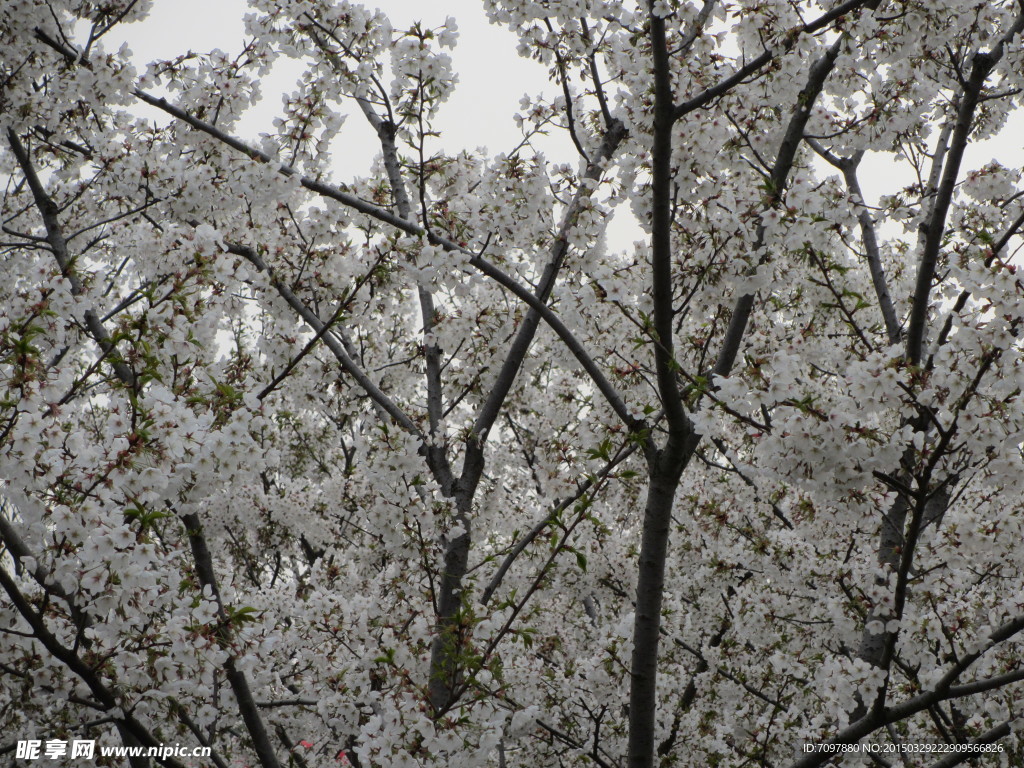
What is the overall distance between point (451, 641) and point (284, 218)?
4565mm

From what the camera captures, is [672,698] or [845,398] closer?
[845,398]

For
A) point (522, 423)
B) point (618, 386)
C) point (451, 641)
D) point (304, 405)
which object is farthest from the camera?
point (522, 423)

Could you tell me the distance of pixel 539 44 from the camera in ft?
17.6

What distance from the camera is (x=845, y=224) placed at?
181 inches

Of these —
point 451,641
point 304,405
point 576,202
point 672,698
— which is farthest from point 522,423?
point 451,641

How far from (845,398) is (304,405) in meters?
7.13

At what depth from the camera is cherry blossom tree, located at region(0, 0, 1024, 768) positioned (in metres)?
3.50

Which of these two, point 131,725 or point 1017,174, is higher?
point 1017,174

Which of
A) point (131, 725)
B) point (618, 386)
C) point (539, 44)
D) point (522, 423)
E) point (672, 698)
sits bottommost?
point (131, 725)

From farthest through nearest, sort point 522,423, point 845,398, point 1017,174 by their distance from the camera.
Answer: point 522,423 → point 1017,174 → point 845,398

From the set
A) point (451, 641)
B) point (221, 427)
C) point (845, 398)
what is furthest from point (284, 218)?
point (845, 398)

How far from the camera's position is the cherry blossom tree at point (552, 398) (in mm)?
3498

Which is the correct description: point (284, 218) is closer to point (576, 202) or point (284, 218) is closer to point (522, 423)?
point (576, 202)

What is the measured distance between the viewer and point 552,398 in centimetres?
957
